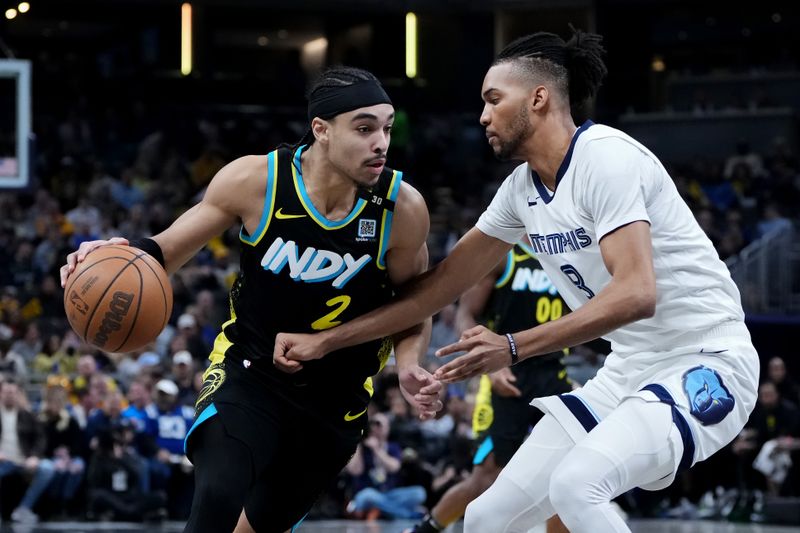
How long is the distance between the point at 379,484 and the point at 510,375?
5.17 m

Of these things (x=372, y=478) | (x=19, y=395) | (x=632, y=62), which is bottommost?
(x=372, y=478)

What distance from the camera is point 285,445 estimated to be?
16.7 ft

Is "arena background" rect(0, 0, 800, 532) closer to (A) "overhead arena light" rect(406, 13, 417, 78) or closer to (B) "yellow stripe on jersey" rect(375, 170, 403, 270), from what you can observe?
(A) "overhead arena light" rect(406, 13, 417, 78)

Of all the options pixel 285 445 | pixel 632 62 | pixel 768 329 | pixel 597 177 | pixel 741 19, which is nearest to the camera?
→ pixel 597 177

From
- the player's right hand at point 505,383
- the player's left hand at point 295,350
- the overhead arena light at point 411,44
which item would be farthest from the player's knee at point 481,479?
the overhead arena light at point 411,44

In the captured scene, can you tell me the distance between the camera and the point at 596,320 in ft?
13.9

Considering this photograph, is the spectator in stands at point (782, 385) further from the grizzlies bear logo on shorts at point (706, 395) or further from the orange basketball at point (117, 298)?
the orange basketball at point (117, 298)

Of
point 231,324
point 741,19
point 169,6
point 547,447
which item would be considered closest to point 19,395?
point 231,324

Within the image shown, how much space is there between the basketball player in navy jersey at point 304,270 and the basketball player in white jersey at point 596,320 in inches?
6.9

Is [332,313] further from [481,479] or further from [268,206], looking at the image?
[481,479]

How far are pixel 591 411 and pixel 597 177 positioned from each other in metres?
0.89

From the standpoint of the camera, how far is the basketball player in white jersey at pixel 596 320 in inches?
167

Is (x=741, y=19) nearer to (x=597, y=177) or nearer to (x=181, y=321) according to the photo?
(x=181, y=321)

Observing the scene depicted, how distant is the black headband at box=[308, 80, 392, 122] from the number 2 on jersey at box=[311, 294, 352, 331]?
0.73 meters
